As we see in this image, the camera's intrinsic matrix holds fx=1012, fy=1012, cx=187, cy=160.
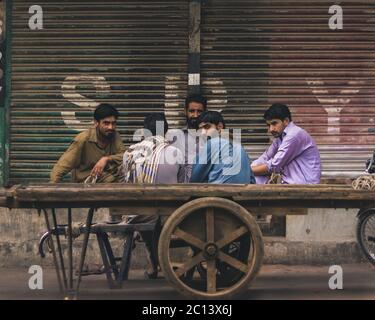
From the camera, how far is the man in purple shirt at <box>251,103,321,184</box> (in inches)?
335

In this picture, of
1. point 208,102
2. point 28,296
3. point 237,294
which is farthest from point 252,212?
point 208,102

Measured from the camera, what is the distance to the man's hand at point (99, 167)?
8.66 metres

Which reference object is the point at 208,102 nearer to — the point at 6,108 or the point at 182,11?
the point at 182,11

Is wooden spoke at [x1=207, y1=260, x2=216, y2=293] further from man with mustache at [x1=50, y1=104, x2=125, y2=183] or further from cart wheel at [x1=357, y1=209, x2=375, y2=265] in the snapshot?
cart wheel at [x1=357, y1=209, x2=375, y2=265]

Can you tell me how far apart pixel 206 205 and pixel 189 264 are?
1.54ft

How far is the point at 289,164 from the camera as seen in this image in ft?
28.2

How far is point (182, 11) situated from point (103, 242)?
3235 millimetres

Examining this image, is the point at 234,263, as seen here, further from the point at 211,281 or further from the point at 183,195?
the point at 183,195

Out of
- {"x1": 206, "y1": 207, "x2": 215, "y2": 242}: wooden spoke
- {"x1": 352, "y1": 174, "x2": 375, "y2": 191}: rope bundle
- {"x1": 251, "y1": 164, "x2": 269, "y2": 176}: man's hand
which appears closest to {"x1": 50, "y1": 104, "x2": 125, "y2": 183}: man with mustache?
{"x1": 251, "y1": 164, "x2": 269, "y2": 176}: man's hand

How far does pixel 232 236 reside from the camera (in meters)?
7.57

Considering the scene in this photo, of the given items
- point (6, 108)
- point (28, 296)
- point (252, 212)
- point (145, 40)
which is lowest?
point (28, 296)

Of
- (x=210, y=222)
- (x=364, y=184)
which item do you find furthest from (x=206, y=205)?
(x=364, y=184)

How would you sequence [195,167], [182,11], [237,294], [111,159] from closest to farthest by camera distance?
[237,294] < [195,167] < [111,159] < [182,11]

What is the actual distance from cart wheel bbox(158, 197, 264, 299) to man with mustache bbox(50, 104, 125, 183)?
1402 millimetres
